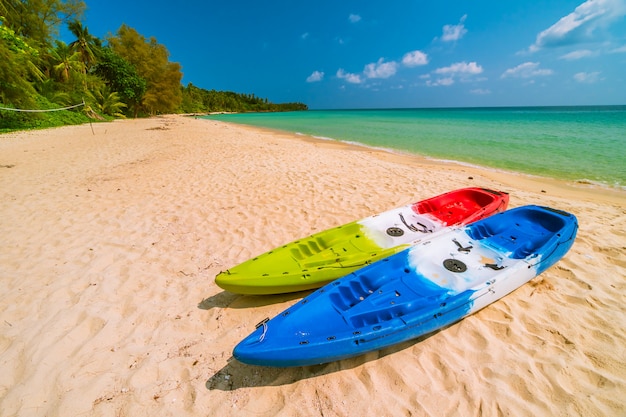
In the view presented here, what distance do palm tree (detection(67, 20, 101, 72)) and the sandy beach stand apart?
35.5 m

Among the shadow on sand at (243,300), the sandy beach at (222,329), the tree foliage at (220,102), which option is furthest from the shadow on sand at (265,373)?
the tree foliage at (220,102)

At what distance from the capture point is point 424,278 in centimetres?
310

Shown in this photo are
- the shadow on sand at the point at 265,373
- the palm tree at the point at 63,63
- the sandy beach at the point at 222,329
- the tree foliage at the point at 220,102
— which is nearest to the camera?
the sandy beach at the point at 222,329

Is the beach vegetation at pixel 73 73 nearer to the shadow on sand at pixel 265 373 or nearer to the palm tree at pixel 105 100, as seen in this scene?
the palm tree at pixel 105 100

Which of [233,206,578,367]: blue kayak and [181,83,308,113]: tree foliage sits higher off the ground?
[181,83,308,113]: tree foliage

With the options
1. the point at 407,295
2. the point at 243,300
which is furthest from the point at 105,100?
the point at 407,295

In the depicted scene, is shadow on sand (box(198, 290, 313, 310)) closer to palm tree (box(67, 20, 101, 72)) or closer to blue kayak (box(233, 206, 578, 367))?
blue kayak (box(233, 206, 578, 367))

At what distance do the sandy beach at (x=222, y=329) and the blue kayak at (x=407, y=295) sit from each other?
1.00 feet

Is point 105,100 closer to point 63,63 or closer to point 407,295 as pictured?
point 63,63

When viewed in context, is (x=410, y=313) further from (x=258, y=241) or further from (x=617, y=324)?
(x=258, y=241)

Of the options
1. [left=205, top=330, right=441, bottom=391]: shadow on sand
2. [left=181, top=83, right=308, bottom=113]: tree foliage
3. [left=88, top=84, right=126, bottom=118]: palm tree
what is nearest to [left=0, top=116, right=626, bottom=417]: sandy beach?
[left=205, top=330, right=441, bottom=391]: shadow on sand

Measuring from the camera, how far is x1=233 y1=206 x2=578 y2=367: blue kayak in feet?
7.24

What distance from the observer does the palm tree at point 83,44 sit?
29656 millimetres

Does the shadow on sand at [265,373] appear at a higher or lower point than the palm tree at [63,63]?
lower
